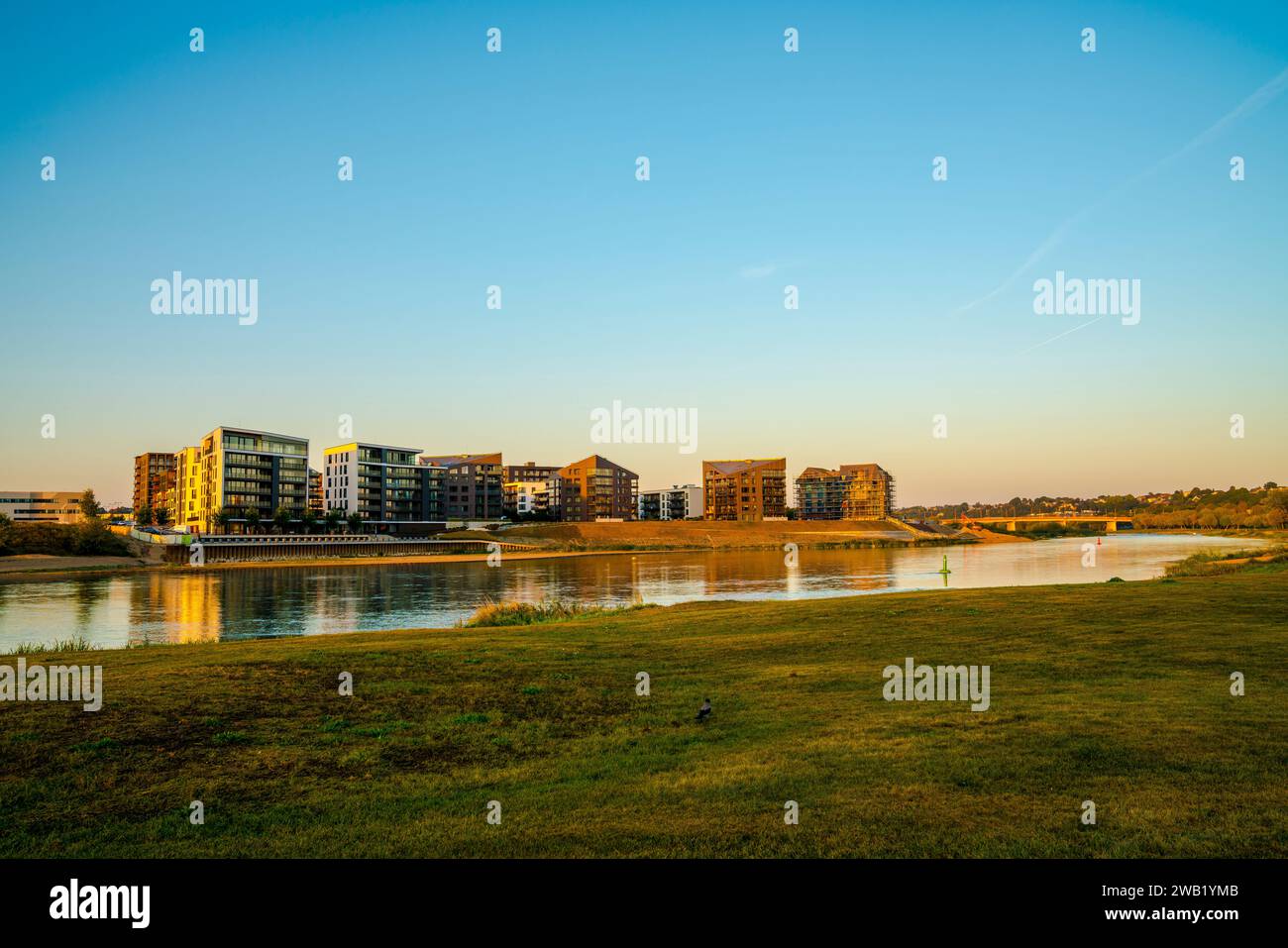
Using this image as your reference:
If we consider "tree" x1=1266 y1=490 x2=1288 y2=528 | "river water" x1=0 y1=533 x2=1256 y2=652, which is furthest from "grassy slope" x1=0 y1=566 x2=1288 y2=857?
"tree" x1=1266 y1=490 x2=1288 y2=528

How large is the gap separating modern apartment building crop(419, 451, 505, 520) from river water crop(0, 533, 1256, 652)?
80.3 metres

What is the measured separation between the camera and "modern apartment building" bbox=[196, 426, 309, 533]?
133m

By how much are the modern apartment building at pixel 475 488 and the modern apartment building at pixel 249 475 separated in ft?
136

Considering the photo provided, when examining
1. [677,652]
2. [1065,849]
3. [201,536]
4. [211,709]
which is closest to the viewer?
[1065,849]

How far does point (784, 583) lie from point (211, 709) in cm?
5532

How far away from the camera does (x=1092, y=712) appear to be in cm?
1261

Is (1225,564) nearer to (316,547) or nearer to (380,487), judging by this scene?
(316,547)

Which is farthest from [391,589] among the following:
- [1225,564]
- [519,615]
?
[1225,564]

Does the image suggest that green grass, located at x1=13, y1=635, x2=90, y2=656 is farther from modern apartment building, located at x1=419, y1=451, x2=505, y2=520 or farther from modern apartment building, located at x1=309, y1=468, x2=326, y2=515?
modern apartment building, located at x1=419, y1=451, x2=505, y2=520
